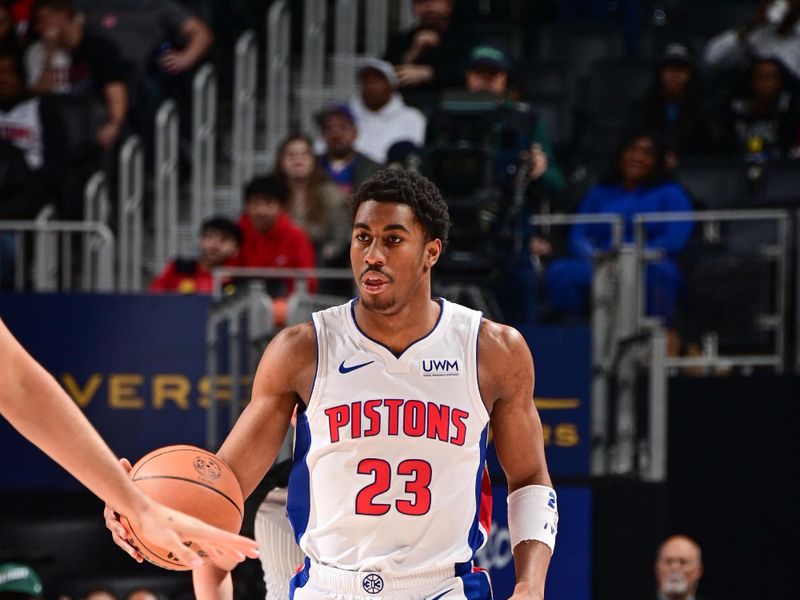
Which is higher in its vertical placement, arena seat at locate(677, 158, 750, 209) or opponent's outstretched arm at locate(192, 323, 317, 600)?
arena seat at locate(677, 158, 750, 209)

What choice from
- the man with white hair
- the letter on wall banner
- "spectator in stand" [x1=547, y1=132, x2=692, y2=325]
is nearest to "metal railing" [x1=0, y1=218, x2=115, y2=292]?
the letter on wall banner

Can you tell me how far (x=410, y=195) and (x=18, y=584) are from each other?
2.73 m

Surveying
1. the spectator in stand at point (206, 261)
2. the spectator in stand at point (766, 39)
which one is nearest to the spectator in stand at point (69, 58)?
the spectator in stand at point (206, 261)

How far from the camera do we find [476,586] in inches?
187

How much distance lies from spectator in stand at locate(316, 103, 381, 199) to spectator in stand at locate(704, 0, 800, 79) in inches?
133

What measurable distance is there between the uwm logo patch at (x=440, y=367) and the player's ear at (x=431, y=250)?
0.31 meters

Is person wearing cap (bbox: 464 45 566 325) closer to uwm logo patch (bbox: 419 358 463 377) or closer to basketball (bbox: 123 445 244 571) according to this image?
uwm logo patch (bbox: 419 358 463 377)

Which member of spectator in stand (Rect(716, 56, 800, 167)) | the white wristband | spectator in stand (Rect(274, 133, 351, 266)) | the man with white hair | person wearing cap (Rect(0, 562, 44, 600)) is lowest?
the man with white hair

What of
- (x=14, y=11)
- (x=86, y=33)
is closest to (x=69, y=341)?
(x=86, y=33)

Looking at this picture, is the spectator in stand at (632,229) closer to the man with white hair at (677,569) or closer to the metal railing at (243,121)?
the man with white hair at (677,569)

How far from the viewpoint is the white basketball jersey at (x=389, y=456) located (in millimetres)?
4664

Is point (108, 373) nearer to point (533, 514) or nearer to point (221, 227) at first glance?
point (221, 227)

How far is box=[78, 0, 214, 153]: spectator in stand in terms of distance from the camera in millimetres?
12453

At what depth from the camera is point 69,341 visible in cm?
922
